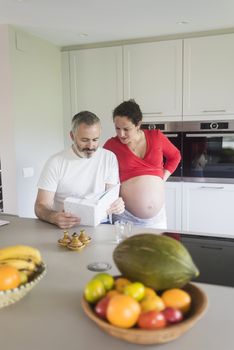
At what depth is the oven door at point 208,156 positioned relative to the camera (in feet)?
9.07

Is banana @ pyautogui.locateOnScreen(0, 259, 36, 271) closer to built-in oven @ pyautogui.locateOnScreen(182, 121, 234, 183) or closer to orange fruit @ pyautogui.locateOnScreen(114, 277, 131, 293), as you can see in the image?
orange fruit @ pyautogui.locateOnScreen(114, 277, 131, 293)

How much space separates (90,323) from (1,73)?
2.27m

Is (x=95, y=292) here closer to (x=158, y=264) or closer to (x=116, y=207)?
(x=158, y=264)

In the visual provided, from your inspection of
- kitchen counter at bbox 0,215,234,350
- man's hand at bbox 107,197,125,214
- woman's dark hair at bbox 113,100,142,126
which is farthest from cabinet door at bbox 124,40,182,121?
kitchen counter at bbox 0,215,234,350

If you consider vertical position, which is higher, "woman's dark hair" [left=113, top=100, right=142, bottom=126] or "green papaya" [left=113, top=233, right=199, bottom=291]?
"woman's dark hair" [left=113, top=100, right=142, bottom=126]

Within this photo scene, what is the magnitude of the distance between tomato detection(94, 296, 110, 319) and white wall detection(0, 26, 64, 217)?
2.09m

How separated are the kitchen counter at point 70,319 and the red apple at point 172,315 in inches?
2.6

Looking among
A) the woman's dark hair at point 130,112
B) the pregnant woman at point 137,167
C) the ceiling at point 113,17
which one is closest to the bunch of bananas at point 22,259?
the pregnant woman at point 137,167

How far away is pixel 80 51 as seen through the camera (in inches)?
121

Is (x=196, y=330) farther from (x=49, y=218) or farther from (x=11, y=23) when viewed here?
(x=11, y=23)

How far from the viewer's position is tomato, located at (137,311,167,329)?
Answer: 0.63m

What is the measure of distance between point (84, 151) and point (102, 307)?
102 cm

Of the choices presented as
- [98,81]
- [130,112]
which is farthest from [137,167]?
[98,81]

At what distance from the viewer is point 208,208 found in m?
2.84
